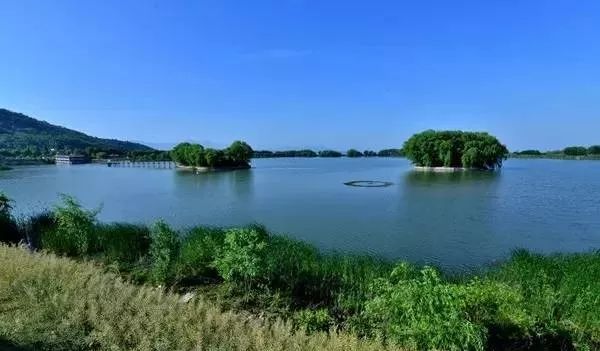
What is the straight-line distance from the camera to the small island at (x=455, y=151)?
10238 cm

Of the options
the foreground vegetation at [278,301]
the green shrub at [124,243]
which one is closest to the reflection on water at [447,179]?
the green shrub at [124,243]

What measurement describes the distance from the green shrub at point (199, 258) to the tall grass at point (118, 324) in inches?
117

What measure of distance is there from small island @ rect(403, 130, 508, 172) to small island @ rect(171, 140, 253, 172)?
154ft

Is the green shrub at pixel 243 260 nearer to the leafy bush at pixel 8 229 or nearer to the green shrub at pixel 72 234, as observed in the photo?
the green shrub at pixel 72 234

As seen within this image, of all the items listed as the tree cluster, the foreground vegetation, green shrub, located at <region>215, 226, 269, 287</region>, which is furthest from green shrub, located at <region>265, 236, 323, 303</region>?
the tree cluster

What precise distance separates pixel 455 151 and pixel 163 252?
106 meters

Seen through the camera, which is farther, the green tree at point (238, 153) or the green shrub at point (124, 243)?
the green tree at point (238, 153)

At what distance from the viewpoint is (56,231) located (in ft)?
45.2

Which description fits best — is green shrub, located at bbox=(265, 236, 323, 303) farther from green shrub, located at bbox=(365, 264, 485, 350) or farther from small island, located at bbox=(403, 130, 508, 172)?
small island, located at bbox=(403, 130, 508, 172)

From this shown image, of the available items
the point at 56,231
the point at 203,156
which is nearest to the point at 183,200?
the point at 56,231

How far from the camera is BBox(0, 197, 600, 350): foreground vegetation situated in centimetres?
560

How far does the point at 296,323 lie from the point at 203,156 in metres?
115

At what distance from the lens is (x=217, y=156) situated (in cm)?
11762

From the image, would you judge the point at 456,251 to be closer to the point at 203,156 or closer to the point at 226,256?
the point at 226,256
